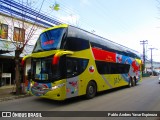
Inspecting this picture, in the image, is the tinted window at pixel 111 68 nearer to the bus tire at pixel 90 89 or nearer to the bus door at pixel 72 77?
the bus tire at pixel 90 89

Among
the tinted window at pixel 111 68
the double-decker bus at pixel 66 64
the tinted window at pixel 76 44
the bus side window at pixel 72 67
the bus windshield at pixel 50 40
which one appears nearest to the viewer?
the double-decker bus at pixel 66 64

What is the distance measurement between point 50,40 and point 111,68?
20.0 ft

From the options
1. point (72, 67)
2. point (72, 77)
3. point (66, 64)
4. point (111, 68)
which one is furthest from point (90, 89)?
point (111, 68)

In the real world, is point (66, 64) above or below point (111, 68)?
above

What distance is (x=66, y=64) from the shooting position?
955 cm

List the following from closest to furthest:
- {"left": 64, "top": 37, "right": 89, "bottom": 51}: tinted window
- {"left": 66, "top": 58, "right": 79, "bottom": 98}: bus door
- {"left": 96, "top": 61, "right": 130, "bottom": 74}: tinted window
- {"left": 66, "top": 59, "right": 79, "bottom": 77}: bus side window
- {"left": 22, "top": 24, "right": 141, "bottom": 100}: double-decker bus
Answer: {"left": 22, "top": 24, "right": 141, "bottom": 100}: double-decker bus
{"left": 66, "top": 58, "right": 79, "bottom": 98}: bus door
{"left": 66, "top": 59, "right": 79, "bottom": 77}: bus side window
{"left": 64, "top": 37, "right": 89, "bottom": 51}: tinted window
{"left": 96, "top": 61, "right": 130, "bottom": 74}: tinted window

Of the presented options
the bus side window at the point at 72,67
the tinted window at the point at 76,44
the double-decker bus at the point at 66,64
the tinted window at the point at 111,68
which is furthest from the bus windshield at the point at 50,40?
the tinted window at the point at 111,68

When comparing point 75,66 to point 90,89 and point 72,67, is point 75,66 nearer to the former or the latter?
Answer: point 72,67

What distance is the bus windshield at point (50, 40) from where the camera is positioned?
9.82 metres

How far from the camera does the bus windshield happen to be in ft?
32.2

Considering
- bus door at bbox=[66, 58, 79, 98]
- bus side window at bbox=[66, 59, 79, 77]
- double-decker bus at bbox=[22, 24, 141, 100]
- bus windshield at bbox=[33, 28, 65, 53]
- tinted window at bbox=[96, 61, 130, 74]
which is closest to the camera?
double-decker bus at bbox=[22, 24, 141, 100]

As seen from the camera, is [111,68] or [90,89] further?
[111,68]

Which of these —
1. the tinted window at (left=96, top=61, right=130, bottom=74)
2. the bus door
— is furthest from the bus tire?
the bus door

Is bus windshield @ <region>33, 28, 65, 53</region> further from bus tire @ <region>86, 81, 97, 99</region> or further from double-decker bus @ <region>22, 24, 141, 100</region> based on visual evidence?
bus tire @ <region>86, 81, 97, 99</region>
